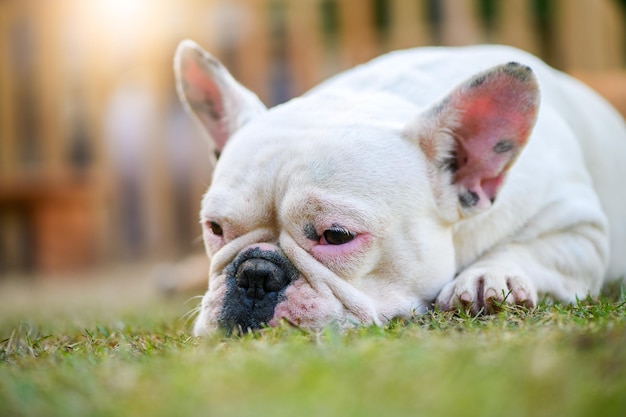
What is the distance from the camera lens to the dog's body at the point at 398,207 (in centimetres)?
195

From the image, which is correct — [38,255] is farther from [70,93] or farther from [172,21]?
[172,21]

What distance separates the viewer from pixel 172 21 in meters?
6.39

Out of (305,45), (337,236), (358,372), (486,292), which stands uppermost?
(358,372)

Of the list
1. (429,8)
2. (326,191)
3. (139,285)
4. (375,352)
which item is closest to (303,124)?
(326,191)

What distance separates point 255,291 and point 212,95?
965 millimetres

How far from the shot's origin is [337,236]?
1.99 meters

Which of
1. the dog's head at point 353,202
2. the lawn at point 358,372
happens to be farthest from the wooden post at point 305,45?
the lawn at point 358,372

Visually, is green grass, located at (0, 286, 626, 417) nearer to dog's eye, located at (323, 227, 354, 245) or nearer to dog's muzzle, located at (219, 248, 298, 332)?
dog's muzzle, located at (219, 248, 298, 332)

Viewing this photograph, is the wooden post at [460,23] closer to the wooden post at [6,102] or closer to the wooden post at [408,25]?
the wooden post at [408,25]

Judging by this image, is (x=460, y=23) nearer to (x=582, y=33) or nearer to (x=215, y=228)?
(x=582, y=33)

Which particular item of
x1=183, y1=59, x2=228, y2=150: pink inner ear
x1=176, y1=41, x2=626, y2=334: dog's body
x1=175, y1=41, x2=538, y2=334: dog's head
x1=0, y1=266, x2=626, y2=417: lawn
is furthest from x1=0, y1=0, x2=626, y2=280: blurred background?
x1=0, y1=266, x2=626, y2=417: lawn

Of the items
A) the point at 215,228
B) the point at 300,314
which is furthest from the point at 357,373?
the point at 215,228

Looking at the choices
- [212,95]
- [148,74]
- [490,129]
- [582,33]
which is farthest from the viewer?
[148,74]

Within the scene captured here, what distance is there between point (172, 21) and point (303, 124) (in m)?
4.48
